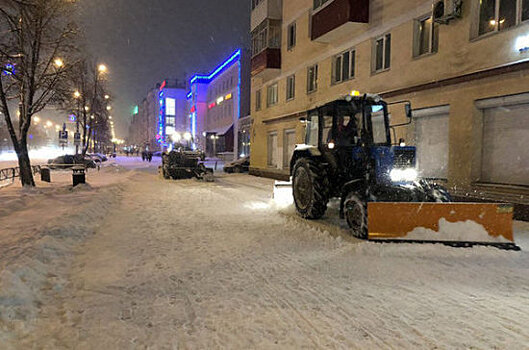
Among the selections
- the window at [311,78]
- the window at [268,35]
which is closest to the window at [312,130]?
the window at [311,78]

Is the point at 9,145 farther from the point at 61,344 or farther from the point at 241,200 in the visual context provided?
the point at 61,344

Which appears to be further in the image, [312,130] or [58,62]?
[58,62]

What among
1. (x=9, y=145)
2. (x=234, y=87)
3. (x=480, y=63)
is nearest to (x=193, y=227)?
(x=480, y=63)

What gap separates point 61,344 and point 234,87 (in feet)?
136

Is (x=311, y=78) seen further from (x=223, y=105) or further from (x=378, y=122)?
(x=223, y=105)

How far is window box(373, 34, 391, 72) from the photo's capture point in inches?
520

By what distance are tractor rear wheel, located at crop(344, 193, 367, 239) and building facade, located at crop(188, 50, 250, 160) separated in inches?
946

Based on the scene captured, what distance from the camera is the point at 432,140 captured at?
11.3 meters

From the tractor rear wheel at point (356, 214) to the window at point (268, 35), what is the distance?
17.0m

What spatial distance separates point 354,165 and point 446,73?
521 centimetres

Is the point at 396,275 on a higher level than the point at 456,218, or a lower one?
lower

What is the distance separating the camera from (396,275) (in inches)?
188

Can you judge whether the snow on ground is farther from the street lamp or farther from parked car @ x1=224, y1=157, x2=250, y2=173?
parked car @ x1=224, y1=157, x2=250, y2=173

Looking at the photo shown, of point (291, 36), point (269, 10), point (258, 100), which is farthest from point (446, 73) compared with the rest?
point (258, 100)
